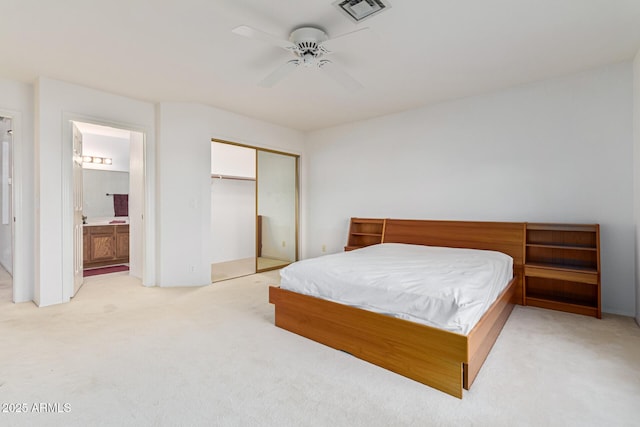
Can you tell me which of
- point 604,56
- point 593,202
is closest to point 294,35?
point 604,56

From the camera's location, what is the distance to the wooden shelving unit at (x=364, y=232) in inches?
187

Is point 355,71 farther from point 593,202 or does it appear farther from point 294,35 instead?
point 593,202

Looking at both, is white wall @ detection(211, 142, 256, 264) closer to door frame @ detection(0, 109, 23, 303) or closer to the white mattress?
door frame @ detection(0, 109, 23, 303)

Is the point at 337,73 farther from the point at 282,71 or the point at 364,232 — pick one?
the point at 364,232

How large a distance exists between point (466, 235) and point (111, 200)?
662cm

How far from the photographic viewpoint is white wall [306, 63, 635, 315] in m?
3.07

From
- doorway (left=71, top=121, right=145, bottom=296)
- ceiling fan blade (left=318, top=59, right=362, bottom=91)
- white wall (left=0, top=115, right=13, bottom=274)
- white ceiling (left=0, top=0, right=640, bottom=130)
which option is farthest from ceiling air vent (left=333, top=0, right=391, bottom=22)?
white wall (left=0, top=115, right=13, bottom=274)

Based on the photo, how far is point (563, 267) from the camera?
3.17 meters

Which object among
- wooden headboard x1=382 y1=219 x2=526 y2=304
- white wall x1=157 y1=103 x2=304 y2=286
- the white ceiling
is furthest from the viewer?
white wall x1=157 y1=103 x2=304 y2=286

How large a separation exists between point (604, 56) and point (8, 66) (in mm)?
5942

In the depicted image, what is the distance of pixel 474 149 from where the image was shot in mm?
3914

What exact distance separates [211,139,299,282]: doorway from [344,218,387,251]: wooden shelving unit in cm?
124

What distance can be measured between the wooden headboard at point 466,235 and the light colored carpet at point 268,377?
29.9 inches

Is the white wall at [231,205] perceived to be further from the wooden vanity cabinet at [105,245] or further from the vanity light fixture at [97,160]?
the vanity light fixture at [97,160]
